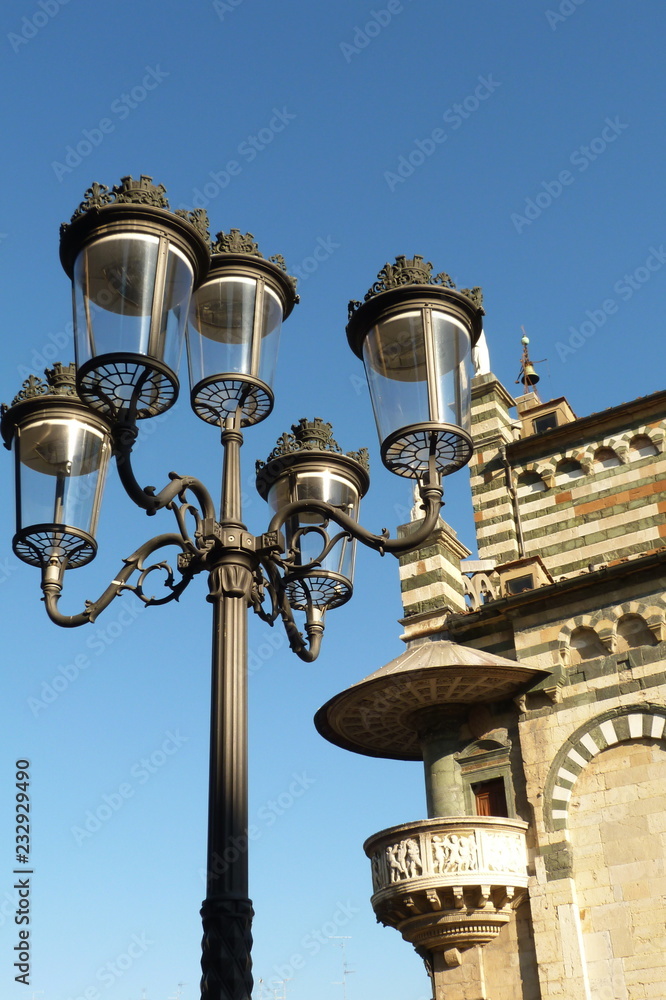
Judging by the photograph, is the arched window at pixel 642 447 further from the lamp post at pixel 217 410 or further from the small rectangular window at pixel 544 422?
the lamp post at pixel 217 410

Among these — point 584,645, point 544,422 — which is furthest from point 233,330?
point 544,422

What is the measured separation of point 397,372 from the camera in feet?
24.7

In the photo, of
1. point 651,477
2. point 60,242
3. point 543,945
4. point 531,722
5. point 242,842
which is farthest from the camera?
point 651,477

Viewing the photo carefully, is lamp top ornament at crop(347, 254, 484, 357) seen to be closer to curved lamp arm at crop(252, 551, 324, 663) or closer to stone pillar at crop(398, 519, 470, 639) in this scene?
curved lamp arm at crop(252, 551, 324, 663)

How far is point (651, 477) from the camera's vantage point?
62.0 ft

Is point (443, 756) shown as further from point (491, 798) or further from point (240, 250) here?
point (240, 250)

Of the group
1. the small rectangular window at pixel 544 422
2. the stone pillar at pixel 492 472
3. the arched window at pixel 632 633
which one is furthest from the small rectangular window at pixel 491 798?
the small rectangular window at pixel 544 422

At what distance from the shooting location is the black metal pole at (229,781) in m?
5.58

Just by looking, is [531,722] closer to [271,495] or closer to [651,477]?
[651,477]

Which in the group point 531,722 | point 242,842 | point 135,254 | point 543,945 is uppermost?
point 531,722

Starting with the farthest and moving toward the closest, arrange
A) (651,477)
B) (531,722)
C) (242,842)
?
1. (651,477)
2. (531,722)
3. (242,842)

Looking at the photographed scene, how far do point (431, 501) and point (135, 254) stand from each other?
246 centimetres

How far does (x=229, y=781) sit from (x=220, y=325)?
10.5 feet

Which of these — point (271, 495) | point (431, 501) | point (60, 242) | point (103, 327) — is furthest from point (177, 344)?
point (271, 495)
